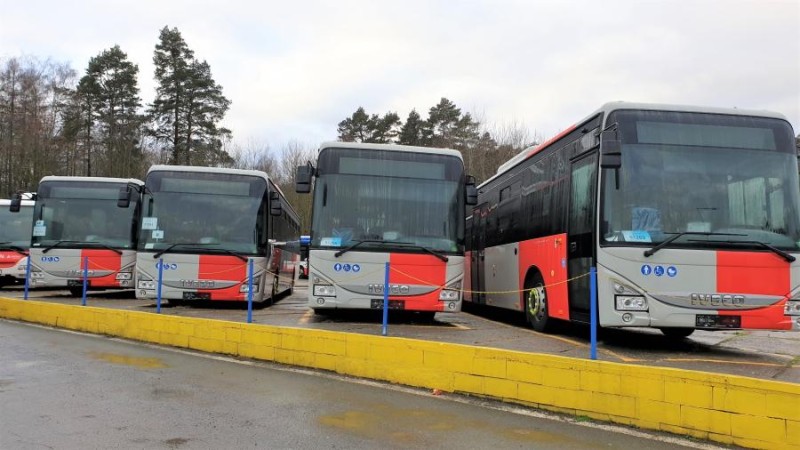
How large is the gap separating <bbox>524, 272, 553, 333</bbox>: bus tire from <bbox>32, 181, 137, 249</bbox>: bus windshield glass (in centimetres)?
1129

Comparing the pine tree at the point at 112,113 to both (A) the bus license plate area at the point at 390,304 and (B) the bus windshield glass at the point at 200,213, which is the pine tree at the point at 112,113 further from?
(A) the bus license plate area at the point at 390,304

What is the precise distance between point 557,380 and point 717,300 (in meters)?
2.72

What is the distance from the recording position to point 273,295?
15891 millimetres

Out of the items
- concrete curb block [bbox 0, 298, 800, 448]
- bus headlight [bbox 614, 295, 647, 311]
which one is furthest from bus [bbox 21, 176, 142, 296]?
bus headlight [bbox 614, 295, 647, 311]

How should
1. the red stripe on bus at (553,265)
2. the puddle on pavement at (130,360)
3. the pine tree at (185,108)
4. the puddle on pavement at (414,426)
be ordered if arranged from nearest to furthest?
the puddle on pavement at (414,426) → the puddle on pavement at (130,360) → the red stripe on bus at (553,265) → the pine tree at (185,108)

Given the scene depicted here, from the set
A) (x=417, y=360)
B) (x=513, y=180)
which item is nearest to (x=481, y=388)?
(x=417, y=360)

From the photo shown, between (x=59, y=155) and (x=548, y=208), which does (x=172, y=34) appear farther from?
(x=548, y=208)

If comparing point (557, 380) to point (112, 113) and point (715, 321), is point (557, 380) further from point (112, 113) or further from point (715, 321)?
point (112, 113)

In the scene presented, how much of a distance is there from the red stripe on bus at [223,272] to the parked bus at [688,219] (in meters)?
7.67

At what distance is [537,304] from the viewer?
990cm

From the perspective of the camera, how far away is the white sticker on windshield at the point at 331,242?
9.81 m

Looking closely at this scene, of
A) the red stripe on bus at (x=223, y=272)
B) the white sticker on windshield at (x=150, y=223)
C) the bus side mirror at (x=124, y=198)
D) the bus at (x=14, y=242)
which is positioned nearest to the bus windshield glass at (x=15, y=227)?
the bus at (x=14, y=242)

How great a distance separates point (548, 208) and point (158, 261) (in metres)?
8.50

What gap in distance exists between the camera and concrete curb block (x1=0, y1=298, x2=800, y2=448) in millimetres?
4801
